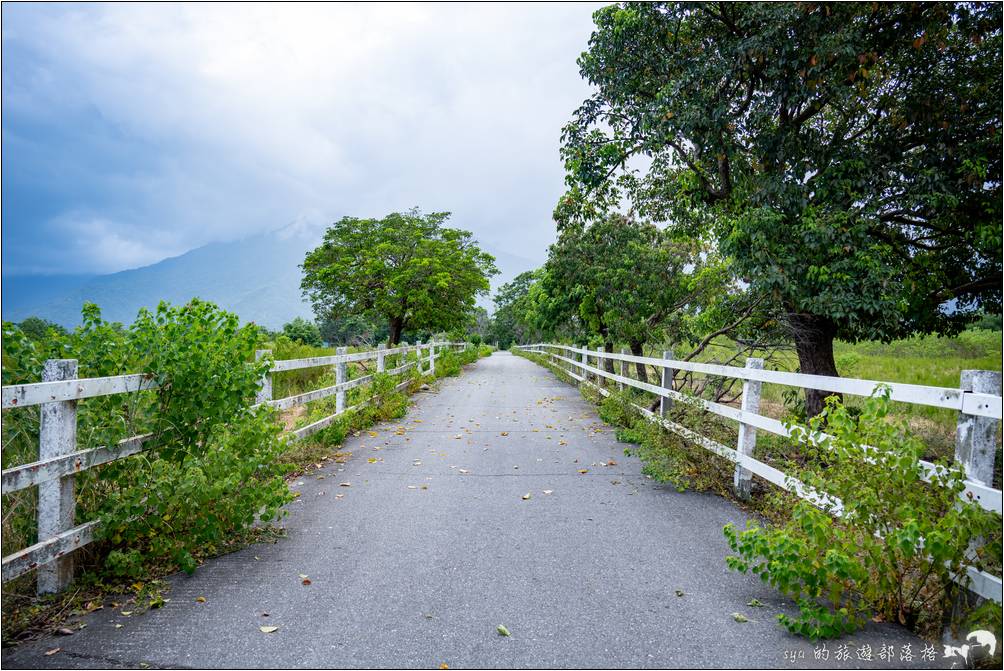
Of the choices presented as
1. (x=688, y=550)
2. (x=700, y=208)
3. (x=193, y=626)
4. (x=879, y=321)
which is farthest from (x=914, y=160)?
(x=193, y=626)

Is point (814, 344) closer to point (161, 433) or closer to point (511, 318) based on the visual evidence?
point (161, 433)

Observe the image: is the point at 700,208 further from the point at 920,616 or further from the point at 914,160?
the point at 920,616

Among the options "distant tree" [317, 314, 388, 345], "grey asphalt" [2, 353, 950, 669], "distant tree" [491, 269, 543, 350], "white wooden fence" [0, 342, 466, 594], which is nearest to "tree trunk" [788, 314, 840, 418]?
"grey asphalt" [2, 353, 950, 669]

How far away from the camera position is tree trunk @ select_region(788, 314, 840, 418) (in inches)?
356

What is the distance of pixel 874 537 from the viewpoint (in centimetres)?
284

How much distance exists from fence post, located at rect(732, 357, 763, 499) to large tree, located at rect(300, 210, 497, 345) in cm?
2108

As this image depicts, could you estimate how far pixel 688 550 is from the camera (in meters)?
3.78

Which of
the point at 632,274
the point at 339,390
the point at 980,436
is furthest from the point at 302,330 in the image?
the point at 980,436

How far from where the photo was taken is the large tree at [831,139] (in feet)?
23.6

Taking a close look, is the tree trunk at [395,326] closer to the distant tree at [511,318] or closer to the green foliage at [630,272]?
the green foliage at [630,272]

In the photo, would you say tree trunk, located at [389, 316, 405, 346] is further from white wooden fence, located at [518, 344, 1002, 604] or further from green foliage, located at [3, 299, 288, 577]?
green foliage, located at [3, 299, 288, 577]

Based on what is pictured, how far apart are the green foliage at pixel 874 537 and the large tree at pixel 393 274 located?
75.4ft

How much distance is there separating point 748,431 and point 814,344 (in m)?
5.33

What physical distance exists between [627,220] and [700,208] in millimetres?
4786
